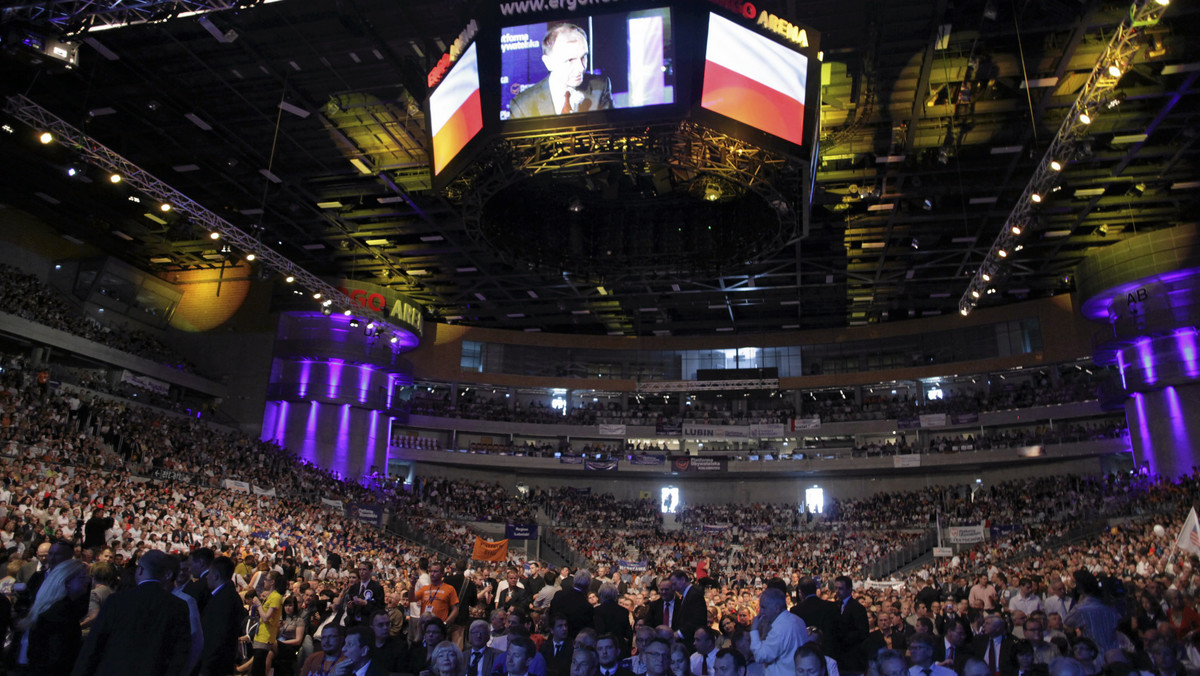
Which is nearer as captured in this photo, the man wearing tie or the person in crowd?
the man wearing tie

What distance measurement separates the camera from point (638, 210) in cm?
1917

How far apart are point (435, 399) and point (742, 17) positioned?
33935 millimetres

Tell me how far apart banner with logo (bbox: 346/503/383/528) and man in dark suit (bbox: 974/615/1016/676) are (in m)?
25.5

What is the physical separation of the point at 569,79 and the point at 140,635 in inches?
396

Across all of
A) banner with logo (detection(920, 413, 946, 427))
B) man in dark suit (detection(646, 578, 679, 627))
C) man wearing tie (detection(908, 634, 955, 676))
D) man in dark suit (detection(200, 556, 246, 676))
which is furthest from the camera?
banner with logo (detection(920, 413, 946, 427))

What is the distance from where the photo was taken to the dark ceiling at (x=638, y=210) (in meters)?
17.7

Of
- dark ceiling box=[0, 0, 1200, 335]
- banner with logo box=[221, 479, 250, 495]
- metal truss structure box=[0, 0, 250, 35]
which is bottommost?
banner with logo box=[221, 479, 250, 495]

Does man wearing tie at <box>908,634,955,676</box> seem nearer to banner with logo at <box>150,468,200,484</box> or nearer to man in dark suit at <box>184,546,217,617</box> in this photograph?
man in dark suit at <box>184,546,217,617</box>

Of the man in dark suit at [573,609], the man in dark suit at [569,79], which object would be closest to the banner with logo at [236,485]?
the man in dark suit at [569,79]

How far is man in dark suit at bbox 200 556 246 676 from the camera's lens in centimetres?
652

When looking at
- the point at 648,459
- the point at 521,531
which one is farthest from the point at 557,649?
the point at 648,459

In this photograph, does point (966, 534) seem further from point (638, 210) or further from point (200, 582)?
point (200, 582)

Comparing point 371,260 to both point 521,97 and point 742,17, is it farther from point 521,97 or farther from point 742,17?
point 742,17

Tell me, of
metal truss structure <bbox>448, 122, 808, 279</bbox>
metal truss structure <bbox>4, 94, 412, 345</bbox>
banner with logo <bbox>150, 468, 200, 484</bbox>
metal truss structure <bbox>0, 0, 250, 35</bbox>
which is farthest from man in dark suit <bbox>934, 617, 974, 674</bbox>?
banner with logo <bbox>150, 468, 200, 484</bbox>
